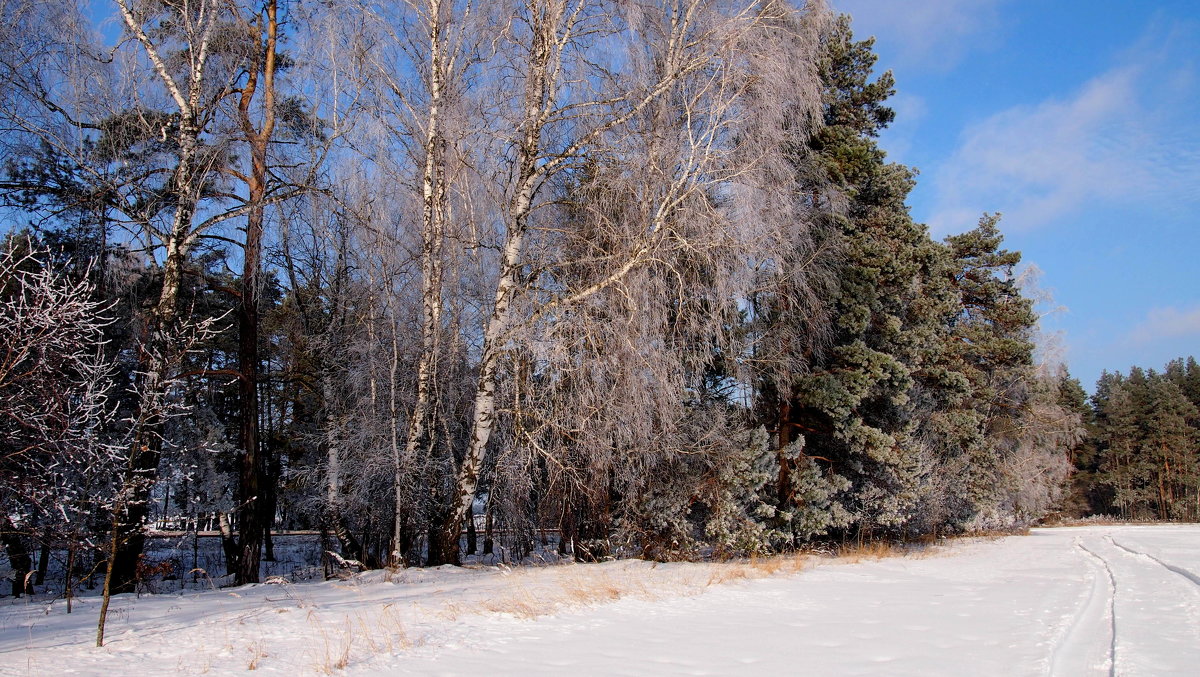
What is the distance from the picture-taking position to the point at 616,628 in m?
6.62

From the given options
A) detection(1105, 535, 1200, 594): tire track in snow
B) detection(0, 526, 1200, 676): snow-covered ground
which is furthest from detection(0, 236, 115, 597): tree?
detection(1105, 535, 1200, 594): tire track in snow

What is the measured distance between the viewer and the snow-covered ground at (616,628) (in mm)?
5047

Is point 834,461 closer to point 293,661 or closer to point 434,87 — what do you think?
point 434,87

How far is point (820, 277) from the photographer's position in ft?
51.4

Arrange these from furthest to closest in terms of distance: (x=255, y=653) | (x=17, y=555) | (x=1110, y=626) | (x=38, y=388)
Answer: (x=17, y=555) < (x=1110, y=626) < (x=38, y=388) < (x=255, y=653)

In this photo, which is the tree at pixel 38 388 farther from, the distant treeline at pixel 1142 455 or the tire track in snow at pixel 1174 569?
the distant treeline at pixel 1142 455

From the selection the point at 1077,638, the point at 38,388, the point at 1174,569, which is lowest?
the point at 1174,569

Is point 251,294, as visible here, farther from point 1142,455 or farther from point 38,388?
point 1142,455

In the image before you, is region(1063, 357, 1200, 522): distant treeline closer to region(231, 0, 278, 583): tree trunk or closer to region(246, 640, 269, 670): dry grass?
region(231, 0, 278, 583): tree trunk

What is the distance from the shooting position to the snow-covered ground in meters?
5.05

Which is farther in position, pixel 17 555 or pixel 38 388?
pixel 17 555

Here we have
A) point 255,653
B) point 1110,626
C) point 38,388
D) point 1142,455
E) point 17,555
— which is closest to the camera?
point 255,653

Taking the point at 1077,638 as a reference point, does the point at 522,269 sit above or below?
above

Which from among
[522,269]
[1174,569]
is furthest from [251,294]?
[1174,569]
